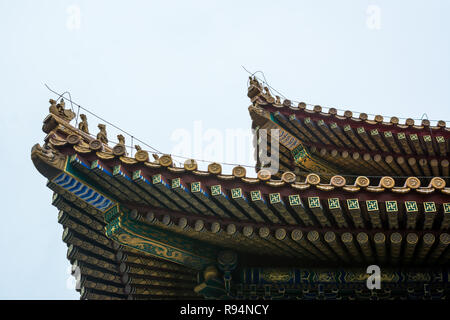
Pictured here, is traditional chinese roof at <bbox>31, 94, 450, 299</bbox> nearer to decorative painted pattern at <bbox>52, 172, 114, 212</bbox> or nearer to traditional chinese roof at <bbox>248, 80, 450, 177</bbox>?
decorative painted pattern at <bbox>52, 172, 114, 212</bbox>

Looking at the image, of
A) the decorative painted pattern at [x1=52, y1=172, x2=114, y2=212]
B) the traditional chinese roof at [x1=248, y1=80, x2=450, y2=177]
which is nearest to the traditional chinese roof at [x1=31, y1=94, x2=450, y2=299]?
the decorative painted pattern at [x1=52, y1=172, x2=114, y2=212]

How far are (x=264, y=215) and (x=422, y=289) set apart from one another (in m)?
2.95

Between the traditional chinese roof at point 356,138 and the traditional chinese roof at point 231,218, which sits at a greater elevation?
the traditional chinese roof at point 356,138

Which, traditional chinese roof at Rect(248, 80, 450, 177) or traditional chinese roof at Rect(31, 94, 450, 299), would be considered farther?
traditional chinese roof at Rect(248, 80, 450, 177)

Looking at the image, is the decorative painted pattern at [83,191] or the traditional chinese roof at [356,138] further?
the traditional chinese roof at [356,138]

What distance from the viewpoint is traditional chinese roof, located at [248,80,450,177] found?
11.3m

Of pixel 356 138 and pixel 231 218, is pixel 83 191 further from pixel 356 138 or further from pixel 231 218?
pixel 356 138

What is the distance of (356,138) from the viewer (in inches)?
459

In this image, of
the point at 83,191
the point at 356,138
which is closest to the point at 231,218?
the point at 83,191

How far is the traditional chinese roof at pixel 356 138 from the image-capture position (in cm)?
1134

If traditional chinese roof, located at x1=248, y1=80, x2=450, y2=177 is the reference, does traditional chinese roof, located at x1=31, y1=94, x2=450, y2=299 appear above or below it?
below

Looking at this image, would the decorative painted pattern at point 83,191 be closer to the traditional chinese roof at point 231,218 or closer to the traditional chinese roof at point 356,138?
the traditional chinese roof at point 231,218

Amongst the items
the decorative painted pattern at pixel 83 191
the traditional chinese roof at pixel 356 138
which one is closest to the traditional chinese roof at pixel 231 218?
the decorative painted pattern at pixel 83 191
